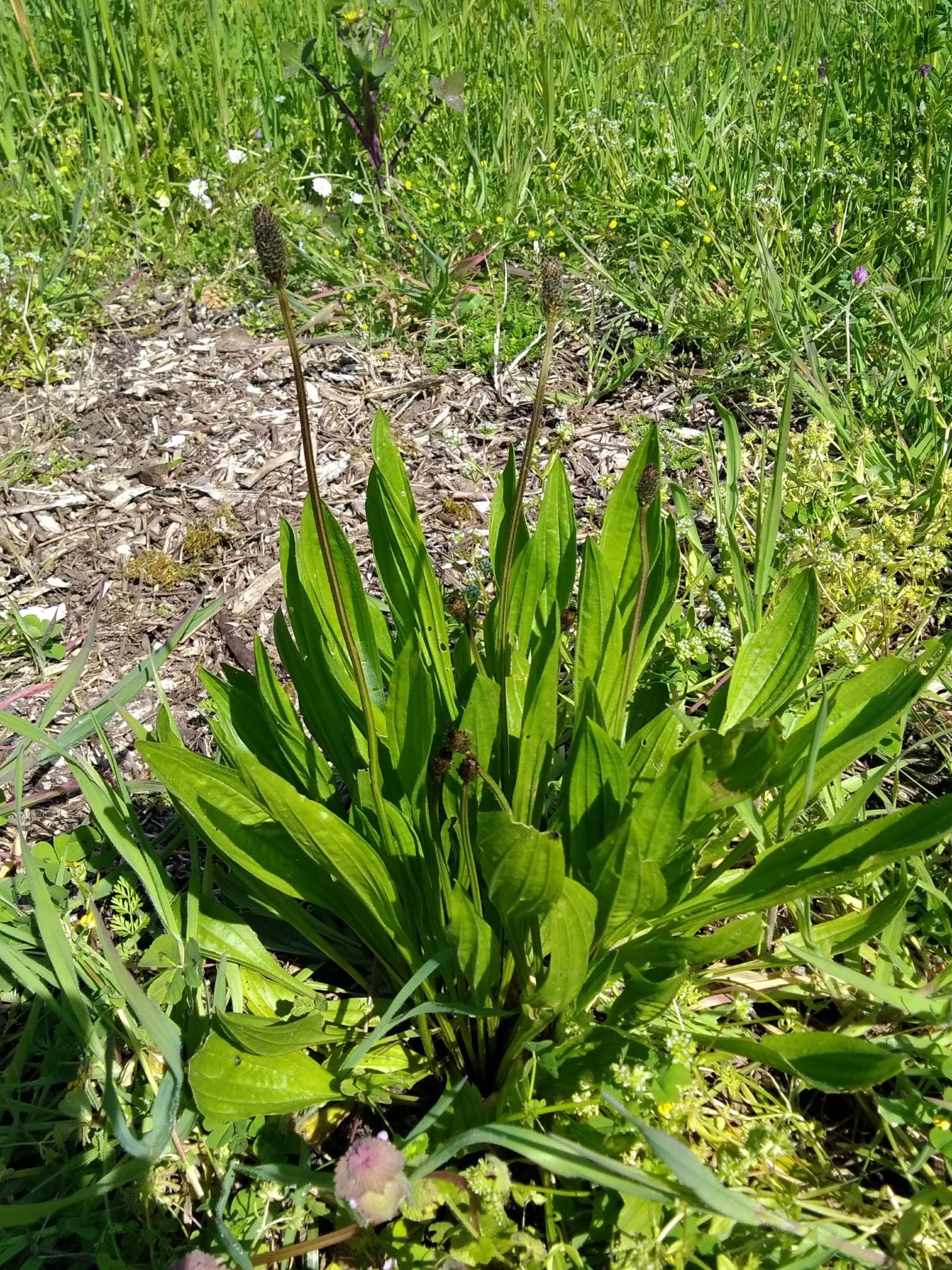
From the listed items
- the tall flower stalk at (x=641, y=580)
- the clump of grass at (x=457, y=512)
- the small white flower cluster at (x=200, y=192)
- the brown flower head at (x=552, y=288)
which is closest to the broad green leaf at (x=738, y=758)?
the tall flower stalk at (x=641, y=580)

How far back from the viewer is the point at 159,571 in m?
2.57

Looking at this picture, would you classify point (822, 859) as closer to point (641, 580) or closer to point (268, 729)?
point (641, 580)

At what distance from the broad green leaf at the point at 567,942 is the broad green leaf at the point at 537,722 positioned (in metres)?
0.25

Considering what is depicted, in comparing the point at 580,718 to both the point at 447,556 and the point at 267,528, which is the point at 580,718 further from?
the point at 267,528

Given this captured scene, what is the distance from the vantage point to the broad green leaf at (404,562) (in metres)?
1.64

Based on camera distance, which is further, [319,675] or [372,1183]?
[319,675]

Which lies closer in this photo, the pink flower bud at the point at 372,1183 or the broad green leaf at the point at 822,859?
the pink flower bud at the point at 372,1183

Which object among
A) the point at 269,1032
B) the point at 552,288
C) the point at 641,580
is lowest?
the point at 269,1032

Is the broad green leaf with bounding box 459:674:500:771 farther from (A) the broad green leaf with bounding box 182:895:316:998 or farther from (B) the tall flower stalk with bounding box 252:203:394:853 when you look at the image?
(A) the broad green leaf with bounding box 182:895:316:998

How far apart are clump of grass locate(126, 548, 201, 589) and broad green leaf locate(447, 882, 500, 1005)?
4.92ft

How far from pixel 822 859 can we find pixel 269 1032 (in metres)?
0.81

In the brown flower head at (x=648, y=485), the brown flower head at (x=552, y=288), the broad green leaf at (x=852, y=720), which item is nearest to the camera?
the brown flower head at (x=552, y=288)

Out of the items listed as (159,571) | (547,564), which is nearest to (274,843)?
(547,564)

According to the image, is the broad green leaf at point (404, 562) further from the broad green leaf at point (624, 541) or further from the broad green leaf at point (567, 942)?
the broad green leaf at point (567, 942)
